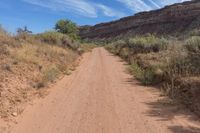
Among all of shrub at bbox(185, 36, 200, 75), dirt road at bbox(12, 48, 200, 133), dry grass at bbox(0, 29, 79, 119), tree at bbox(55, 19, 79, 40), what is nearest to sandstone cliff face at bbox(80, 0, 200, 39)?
tree at bbox(55, 19, 79, 40)

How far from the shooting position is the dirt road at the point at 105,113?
308 inches

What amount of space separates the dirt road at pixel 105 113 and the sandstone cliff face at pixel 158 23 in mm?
64101

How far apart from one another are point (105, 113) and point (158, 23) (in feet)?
309

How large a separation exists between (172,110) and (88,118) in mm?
2510

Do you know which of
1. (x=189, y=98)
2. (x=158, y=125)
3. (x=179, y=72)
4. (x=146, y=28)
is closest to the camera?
(x=158, y=125)

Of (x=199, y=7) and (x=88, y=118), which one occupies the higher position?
(x=199, y=7)

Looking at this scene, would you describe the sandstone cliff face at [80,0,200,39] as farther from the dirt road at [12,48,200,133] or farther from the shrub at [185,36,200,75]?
the dirt road at [12,48,200,133]

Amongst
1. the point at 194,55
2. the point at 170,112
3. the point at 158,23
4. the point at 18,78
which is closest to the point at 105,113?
the point at 170,112

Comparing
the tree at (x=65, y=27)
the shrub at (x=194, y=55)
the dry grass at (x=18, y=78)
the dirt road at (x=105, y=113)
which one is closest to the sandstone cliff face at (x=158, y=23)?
the tree at (x=65, y=27)

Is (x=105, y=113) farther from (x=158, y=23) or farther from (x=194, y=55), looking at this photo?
(x=158, y=23)

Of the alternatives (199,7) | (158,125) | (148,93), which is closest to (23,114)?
(158,125)

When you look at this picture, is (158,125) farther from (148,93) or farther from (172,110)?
(148,93)

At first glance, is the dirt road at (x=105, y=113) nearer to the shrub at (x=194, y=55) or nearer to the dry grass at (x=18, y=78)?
the dry grass at (x=18, y=78)

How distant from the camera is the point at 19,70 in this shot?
45.3 feet
